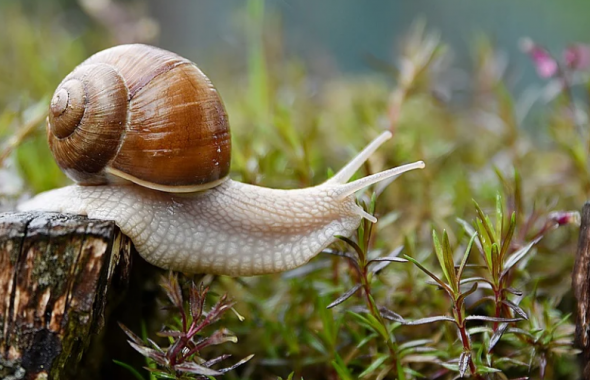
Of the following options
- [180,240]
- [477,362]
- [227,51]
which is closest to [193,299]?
[180,240]

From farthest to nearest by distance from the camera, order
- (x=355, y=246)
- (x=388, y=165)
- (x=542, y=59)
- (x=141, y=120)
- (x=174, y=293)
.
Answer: (x=388, y=165)
(x=542, y=59)
(x=141, y=120)
(x=355, y=246)
(x=174, y=293)

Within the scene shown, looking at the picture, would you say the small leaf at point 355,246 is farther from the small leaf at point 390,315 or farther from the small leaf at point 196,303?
the small leaf at point 196,303

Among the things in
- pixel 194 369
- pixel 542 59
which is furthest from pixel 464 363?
pixel 542 59

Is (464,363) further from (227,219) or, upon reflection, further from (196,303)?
(227,219)

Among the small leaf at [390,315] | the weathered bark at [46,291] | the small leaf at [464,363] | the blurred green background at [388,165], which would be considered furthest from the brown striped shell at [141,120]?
the small leaf at [464,363]

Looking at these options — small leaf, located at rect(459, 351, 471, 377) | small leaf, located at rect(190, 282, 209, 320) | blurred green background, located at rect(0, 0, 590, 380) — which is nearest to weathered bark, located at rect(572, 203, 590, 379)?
blurred green background, located at rect(0, 0, 590, 380)

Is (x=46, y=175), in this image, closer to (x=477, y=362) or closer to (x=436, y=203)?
(x=436, y=203)
